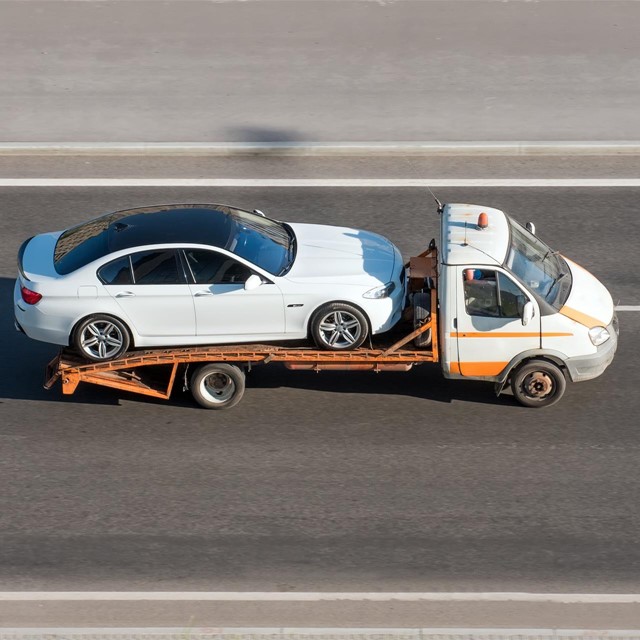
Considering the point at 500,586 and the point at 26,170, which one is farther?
the point at 26,170

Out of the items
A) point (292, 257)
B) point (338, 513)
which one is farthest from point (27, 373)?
point (338, 513)

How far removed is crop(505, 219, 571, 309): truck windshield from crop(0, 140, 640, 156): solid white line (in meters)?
5.38

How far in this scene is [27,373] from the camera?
12.9 m

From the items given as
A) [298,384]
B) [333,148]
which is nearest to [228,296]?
[298,384]

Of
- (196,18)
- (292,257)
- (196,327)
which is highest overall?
(196,18)

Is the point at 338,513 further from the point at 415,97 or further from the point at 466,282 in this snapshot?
the point at 415,97

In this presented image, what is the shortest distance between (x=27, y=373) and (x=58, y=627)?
4.32m

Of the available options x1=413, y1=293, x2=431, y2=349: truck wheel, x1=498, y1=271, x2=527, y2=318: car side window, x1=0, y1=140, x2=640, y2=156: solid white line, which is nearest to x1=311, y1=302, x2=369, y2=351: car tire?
x1=413, y1=293, x2=431, y2=349: truck wheel

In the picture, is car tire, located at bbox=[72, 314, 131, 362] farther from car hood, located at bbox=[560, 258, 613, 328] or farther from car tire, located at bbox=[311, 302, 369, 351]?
car hood, located at bbox=[560, 258, 613, 328]

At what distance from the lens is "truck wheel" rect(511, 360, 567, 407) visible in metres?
11.9

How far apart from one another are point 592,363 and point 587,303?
0.65 m

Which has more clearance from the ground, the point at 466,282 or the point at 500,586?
the point at 466,282

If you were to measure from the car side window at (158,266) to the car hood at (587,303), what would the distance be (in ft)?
13.0

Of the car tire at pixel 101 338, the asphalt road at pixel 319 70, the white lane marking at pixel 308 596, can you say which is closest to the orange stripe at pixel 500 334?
the white lane marking at pixel 308 596
